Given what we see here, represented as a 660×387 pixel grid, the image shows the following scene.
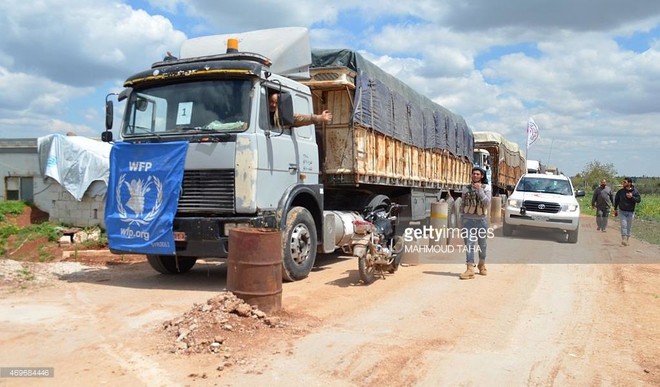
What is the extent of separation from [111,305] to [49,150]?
33.2 feet

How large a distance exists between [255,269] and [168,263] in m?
3.54

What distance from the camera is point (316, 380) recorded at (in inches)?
162

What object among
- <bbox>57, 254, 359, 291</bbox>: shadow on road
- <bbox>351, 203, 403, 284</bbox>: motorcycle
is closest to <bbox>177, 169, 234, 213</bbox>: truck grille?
<bbox>57, 254, 359, 291</bbox>: shadow on road

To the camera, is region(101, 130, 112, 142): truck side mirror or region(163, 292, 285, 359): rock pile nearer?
region(163, 292, 285, 359): rock pile

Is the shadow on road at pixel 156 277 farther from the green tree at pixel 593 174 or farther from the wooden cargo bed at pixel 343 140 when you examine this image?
the green tree at pixel 593 174

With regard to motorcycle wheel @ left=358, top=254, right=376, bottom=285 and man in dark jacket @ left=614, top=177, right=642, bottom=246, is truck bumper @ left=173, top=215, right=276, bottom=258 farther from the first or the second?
man in dark jacket @ left=614, top=177, right=642, bottom=246

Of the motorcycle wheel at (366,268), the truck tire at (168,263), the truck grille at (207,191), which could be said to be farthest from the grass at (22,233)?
the motorcycle wheel at (366,268)

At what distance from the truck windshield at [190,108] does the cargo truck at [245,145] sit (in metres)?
0.01

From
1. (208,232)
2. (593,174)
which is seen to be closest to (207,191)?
(208,232)

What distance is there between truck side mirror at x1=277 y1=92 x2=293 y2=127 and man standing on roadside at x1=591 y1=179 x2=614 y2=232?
44.3ft

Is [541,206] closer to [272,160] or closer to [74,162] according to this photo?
[272,160]

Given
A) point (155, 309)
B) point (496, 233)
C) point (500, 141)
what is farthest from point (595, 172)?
point (155, 309)

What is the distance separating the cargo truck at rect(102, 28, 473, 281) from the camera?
7.16 meters

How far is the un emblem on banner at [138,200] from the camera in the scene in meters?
7.40
